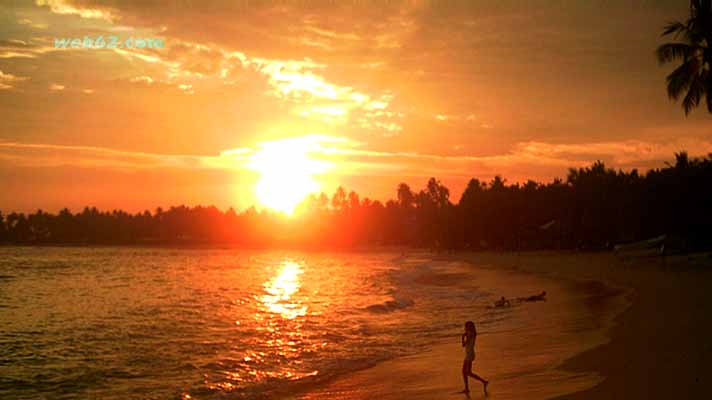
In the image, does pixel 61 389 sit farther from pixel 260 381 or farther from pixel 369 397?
pixel 369 397

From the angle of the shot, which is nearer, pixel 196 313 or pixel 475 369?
pixel 475 369

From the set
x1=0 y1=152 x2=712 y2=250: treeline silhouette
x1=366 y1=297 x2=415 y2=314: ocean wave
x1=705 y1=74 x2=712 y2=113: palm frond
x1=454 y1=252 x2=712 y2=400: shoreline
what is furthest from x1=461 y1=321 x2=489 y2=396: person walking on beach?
x1=0 y1=152 x2=712 y2=250: treeline silhouette

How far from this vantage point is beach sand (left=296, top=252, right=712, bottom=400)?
1052cm

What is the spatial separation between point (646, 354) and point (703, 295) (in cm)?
1309

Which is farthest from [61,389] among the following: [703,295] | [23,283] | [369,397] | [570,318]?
[23,283]

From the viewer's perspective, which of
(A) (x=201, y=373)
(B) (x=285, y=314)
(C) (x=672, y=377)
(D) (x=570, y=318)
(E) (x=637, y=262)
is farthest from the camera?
(E) (x=637, y=262)

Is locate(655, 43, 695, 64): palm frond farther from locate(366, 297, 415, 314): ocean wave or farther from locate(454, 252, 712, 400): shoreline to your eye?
locate(366, 297, 415, 314): ocean wave

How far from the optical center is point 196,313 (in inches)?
1192

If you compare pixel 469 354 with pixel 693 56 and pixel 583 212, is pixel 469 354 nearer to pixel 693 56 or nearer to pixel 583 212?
pixel 693 56

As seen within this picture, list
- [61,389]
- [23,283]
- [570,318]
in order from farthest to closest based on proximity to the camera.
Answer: [23,283] → [570,318] → [61,389]

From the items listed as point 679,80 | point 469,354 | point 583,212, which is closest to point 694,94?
point 679,80

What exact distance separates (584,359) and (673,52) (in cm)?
1981

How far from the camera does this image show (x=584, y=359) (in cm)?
1330

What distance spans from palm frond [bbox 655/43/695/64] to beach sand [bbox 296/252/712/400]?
1117 cm
